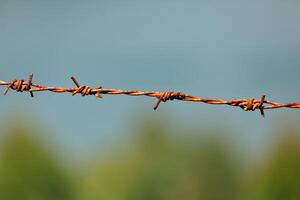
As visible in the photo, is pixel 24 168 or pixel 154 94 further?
pixel 24 168

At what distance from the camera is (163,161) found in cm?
6225

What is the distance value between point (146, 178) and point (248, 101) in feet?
173

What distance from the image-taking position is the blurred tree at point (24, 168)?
1905 inches

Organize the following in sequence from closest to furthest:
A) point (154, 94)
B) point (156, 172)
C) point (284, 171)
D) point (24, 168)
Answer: point (154, 94)
point (284, 171)
point (24, 168)
point (156, 172)

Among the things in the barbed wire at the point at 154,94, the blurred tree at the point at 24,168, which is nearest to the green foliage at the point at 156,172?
the blurred tree at the point at 24,168

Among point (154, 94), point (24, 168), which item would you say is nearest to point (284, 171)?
point (24, 168)

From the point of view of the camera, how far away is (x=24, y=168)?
48875 mm

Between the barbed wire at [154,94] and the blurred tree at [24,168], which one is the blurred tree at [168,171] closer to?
the blurred tree at [24,168]

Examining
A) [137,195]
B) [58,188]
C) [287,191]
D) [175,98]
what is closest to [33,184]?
[58,188]

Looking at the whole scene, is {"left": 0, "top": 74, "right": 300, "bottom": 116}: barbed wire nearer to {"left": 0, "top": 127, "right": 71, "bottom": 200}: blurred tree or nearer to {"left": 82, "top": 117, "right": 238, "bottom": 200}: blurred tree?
{"left": 0, "top": 127, "right": 71, "bottom": 200}: blurred tree

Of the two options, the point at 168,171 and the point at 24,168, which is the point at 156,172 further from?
the point at 24,168

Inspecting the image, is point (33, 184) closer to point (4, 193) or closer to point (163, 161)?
point (4, 193)

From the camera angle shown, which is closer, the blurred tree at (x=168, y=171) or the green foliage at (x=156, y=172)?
the green foliage at (x=156, y=172)

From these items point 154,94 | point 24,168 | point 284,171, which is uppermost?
point 284,171
